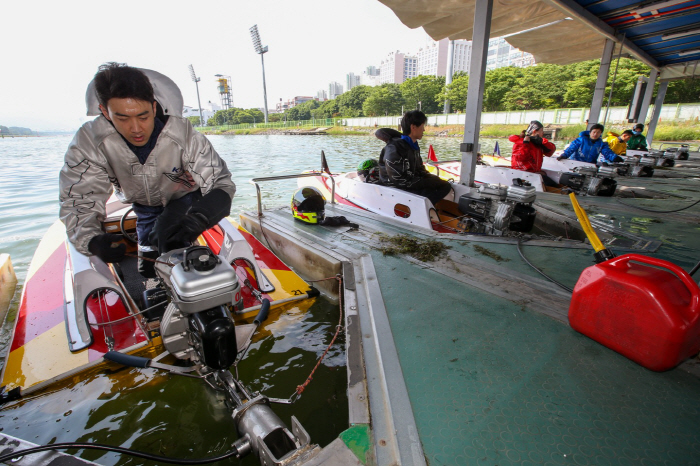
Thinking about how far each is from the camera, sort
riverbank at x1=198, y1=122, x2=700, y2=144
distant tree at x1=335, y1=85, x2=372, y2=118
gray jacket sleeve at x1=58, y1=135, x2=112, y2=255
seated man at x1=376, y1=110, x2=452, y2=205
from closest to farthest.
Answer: gray jacket sleeve at x1=58, y1=135, x2=112, y2=255 → seated man at x1=376, y1=110, x2=452, y2=205 → riverbank at x1=198, y1=122, x2=700, y2=144 → distant tree at x1=335, y1=85, x2=372, y2=118

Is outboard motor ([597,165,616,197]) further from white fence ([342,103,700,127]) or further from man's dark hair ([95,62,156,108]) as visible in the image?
white fence ([342,103,700,127])

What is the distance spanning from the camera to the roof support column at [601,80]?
Result: 23.0ft

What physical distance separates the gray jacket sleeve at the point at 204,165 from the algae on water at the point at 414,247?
1822 mm

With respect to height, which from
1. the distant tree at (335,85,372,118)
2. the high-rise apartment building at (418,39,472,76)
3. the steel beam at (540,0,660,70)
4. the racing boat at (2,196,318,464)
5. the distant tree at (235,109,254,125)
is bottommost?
the racing boat at (2,196,318,464)

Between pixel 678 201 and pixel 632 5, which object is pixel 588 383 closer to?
pixel 678 201

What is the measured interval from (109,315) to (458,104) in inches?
2177

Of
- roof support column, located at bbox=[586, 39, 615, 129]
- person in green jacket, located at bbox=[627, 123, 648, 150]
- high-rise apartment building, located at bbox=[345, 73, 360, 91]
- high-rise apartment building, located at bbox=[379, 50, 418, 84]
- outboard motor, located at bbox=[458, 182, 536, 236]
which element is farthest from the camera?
high-rise apartment building, located at bbox=[345, 73, 360, 91]

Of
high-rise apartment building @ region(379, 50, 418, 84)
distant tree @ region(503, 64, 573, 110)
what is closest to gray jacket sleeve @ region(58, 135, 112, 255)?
distant tree @ region(503, 64, 573, 110)

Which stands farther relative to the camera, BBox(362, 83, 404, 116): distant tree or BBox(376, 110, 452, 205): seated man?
BBox(362, 83, 404, 116): distant tree

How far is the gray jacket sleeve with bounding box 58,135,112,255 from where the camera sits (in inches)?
68.5

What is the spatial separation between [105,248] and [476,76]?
4614 mm

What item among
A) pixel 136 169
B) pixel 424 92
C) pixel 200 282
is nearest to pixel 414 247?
pixel 200 282

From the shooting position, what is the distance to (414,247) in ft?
11.0

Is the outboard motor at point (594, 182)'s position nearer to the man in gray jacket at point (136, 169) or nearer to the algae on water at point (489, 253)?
the algae on water at point (489, 253)
